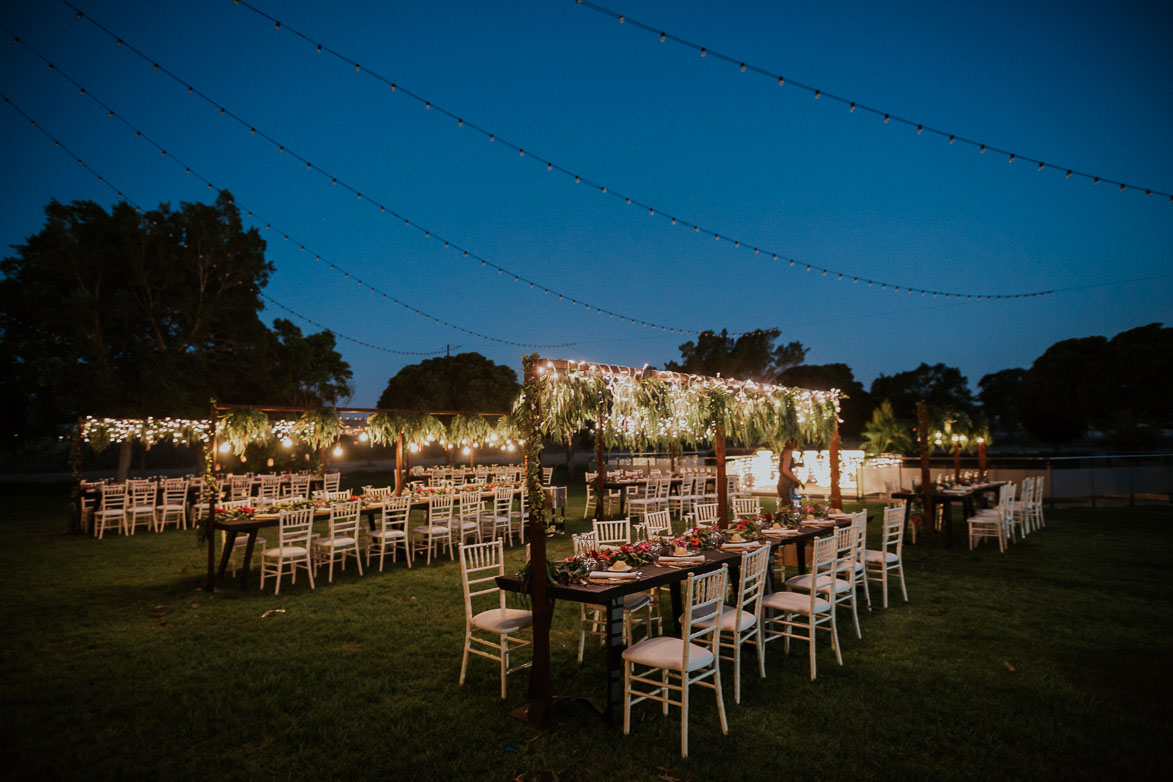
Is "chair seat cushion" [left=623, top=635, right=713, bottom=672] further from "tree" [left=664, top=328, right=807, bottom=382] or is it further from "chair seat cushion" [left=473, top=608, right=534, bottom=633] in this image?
"tree" [left=664, top=328, right=807, bottom=382]

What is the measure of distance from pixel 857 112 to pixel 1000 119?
14.9ft

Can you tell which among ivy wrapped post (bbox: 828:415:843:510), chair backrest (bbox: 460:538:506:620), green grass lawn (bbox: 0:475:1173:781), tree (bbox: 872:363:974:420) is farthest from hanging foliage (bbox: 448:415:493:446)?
tree (bbox: 872:363:974:420)

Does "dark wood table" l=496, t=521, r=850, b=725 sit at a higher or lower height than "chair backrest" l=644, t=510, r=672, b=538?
lower

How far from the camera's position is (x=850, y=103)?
6.74m

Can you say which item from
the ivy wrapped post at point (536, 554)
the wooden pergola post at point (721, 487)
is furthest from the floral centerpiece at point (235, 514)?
the wooden pergola post at point (721, 487)

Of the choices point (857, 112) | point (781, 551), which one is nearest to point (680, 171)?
point (857, 112)

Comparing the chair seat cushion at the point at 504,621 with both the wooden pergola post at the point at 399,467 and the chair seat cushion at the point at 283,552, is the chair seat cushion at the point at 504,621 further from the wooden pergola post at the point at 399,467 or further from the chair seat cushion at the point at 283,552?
the wooden pergola post at the point at 399,467

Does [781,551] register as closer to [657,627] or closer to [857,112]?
[657,627]

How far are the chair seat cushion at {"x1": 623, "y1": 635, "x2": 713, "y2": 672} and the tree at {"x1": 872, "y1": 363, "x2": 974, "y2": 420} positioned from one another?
135ft

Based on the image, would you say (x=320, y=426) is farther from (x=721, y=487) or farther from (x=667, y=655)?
(x=667, y=655)

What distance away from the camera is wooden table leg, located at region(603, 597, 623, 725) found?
162 inches

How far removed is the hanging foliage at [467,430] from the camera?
15.3 m

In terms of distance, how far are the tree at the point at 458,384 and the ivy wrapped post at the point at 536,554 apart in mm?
20836

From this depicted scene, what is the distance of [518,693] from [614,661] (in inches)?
37.2
